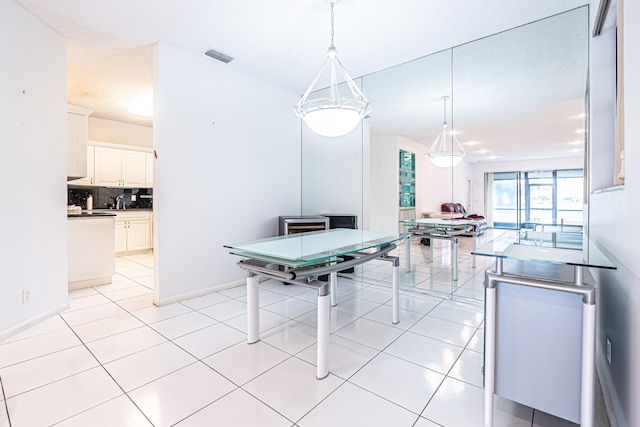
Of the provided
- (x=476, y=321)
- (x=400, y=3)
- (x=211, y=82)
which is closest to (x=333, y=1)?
(x=400, y=3)

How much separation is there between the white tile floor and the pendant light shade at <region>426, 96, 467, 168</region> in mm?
1726

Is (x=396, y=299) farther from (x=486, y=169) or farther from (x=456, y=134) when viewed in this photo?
(x=486, y=169)

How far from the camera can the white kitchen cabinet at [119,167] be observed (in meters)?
5.70

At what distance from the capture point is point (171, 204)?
3328 millimetres

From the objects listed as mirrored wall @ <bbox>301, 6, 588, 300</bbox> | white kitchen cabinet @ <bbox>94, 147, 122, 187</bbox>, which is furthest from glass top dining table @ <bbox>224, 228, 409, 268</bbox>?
→ white kitchen cabinet @ <bbox>94, 147, 122, 187</bbox>

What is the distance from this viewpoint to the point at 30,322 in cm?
268

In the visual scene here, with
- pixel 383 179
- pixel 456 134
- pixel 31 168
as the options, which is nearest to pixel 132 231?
pixel 31 168

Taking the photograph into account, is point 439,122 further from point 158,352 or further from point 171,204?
point 158,352

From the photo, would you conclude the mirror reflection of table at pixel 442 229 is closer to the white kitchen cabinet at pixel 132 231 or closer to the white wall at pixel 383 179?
the white wall at pixel 383 179

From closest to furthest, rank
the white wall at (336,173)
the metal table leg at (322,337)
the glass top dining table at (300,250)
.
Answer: the glass top dining table at (300,250) → the metal table leg at (322,337) → the white wall at (336,173)

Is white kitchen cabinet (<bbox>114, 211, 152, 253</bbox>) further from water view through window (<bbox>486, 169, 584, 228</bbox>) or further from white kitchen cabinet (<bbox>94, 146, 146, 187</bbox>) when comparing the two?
water view through window (<bbox>486, 169, 584, 228</bbox>)

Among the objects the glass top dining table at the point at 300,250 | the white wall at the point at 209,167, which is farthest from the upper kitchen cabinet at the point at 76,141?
the glass top dining table at the point at 300,250

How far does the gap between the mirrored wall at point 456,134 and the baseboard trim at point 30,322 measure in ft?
10.9

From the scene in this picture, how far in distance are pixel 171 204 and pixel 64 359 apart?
170 cm
